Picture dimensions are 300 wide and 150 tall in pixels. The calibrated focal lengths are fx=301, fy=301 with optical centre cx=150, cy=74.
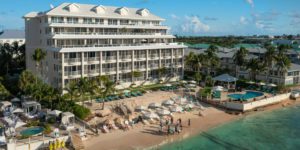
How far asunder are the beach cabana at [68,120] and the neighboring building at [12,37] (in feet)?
227

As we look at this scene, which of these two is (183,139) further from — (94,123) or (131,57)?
(131,57)

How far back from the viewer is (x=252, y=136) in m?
42.6

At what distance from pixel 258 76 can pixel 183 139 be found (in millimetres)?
44716

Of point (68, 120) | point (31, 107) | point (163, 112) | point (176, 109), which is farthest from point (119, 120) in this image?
point (31, 107)

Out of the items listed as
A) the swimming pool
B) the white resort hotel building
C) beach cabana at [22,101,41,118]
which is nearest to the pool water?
beach cabana at [22,101,41,118]

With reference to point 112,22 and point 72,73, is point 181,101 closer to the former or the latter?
point 72,73

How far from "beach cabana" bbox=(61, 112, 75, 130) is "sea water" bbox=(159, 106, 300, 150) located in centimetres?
1209

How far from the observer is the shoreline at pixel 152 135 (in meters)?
36.4

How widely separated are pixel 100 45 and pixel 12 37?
2237 inches

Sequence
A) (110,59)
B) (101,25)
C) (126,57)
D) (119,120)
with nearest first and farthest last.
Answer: (119,120) < (110,59) < (126,57) < (101,25)

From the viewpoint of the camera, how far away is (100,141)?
122 ft

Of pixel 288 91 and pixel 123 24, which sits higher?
pixel 123 24

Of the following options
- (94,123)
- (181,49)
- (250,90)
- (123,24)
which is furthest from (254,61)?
(94,123)

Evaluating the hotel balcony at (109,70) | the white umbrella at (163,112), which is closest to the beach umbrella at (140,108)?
the white umbrella at (163,112)
